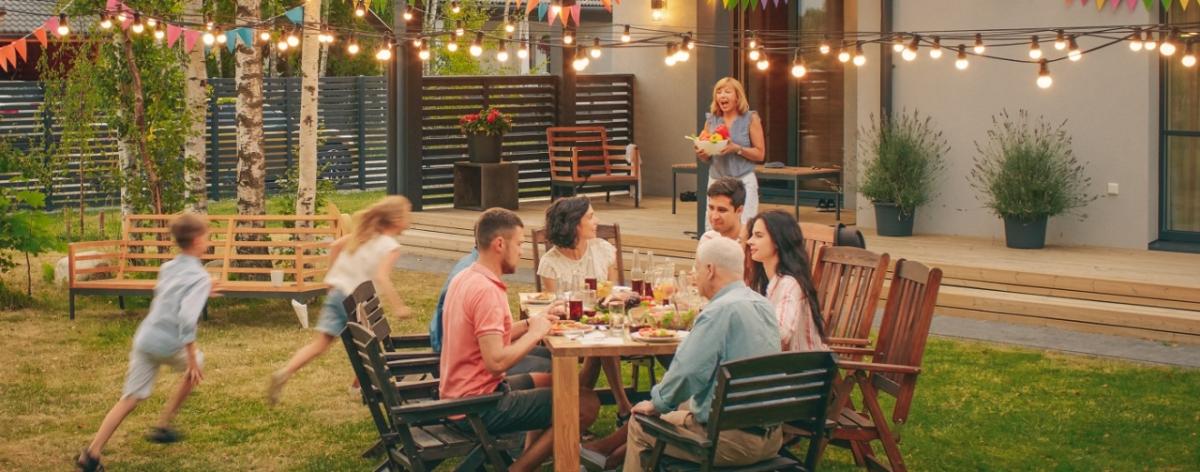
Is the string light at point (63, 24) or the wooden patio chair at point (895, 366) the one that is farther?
the string light at point (63, 24)

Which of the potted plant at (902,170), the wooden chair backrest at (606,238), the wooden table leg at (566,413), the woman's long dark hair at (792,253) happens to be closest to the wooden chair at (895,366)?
the woman's long dark hair at (792,253)

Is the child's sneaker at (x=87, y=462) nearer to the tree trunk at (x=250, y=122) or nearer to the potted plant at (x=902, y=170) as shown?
the tree trunk at (x=250, y=122)

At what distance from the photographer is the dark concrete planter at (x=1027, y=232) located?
1170cm

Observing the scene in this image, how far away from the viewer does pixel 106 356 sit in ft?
31.9

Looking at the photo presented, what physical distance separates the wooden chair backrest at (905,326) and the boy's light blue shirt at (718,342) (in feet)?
3.45

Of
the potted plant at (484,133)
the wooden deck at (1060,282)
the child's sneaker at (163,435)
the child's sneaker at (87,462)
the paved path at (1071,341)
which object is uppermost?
the potted plant at (484,133)

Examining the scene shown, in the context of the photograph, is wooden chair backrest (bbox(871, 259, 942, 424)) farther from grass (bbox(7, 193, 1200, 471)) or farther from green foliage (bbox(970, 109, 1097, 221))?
green foliage (bbox(970, 109, 1097, 221))

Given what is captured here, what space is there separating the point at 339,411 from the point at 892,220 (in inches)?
238

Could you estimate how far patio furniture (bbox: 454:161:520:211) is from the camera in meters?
15.1

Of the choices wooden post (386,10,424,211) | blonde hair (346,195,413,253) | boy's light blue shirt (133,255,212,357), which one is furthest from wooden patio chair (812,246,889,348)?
wooden post (386,10,424,211)

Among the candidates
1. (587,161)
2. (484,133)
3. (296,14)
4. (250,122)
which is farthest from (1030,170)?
(296,14)

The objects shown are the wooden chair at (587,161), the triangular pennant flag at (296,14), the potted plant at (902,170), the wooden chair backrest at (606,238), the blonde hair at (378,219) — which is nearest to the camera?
the blonde hair at (378,219)

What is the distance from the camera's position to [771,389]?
514 cm

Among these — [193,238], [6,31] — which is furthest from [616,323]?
[6,31]
